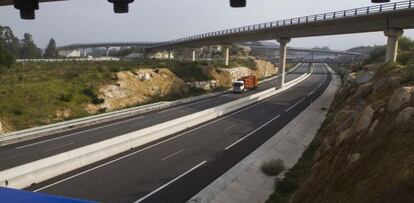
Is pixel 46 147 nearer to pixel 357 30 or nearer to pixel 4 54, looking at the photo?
pixel 4 54

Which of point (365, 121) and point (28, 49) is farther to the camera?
point (28, 49)

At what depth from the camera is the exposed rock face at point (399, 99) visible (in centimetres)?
1625

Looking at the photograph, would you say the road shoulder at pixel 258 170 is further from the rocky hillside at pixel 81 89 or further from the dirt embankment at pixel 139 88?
the dirt embankment at pixel 139 88

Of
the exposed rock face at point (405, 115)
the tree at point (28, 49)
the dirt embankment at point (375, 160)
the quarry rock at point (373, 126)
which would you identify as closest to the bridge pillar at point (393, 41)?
the dirt embankment at point (375, 160)

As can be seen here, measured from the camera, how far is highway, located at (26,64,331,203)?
2223 centimetres

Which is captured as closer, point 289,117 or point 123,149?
point 123,149

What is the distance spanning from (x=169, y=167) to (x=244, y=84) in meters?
58.8

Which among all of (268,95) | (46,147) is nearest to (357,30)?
(268,95)

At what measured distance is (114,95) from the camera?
59312 mm

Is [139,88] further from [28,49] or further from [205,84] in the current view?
[28,49]

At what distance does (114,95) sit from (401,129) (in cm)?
4964

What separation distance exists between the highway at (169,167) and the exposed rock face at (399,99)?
1087cm

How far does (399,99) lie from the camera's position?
16.6 m

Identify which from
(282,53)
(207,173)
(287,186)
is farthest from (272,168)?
(282,53)
